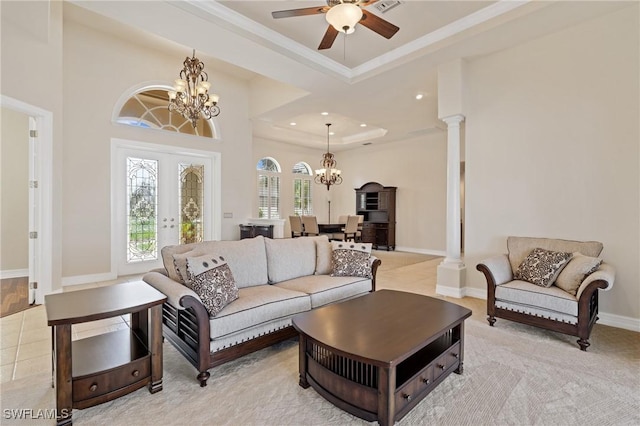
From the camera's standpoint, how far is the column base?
4520 mm

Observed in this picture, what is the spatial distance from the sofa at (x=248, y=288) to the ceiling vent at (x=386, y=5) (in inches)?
112

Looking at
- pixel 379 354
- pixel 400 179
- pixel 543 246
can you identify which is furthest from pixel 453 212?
pixel 400 179

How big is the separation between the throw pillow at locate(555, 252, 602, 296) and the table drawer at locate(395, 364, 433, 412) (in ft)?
6.77

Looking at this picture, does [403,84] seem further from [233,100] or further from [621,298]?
[621,298]

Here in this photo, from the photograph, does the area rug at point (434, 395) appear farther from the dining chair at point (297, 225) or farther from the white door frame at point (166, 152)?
the dining chair at point (297, 225)

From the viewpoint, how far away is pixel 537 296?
3086mm

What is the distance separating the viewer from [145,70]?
553cm

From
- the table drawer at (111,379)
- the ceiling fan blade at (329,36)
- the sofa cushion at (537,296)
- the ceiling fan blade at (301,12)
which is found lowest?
the table drawer at (111,379)

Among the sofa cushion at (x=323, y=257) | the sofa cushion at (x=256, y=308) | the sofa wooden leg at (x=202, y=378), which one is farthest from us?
the sofa cushion at (x=323, y=257)

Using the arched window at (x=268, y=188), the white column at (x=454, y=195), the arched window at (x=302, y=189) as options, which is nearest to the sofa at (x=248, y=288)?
the white column at (x=454, y=195)

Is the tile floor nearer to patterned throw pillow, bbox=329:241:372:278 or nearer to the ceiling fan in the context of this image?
patterned throw pillow, bbox=329:241:372:278

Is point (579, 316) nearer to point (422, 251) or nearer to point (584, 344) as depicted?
point (584, 344)

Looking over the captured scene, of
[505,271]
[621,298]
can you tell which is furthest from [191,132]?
[621,298]

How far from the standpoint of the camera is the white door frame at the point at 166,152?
208 inches
